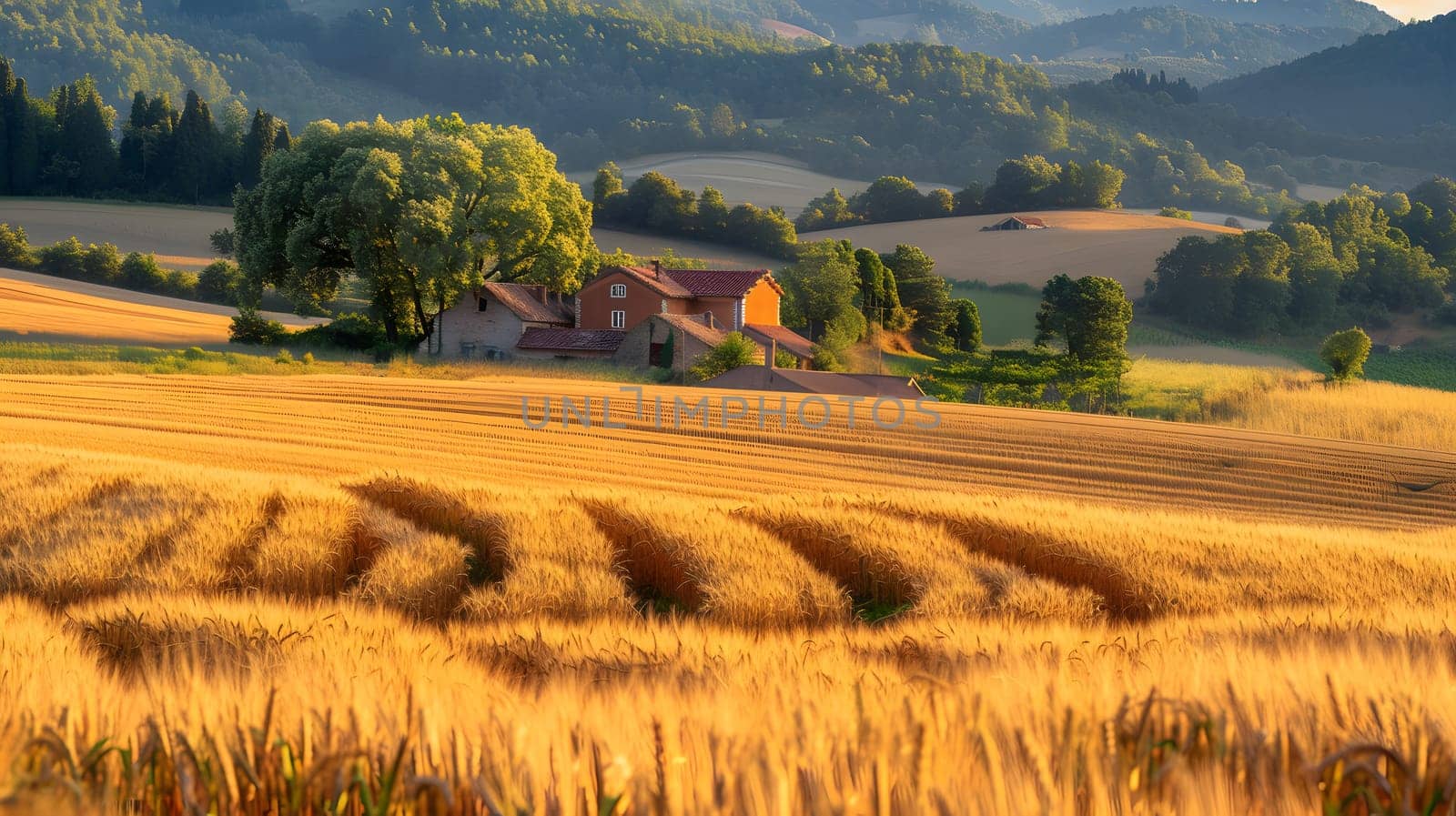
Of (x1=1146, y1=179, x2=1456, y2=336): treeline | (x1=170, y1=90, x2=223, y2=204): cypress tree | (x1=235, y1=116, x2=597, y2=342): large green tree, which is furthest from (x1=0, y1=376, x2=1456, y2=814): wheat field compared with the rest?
(x1=170, y1=90, x2=223, y2=204): cypress tree

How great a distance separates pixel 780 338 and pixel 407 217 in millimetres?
18283

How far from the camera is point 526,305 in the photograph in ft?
164

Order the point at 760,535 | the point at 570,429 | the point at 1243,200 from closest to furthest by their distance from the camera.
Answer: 1. the point at 760,535
2. the point at 570,429
3. the point at 1243,200

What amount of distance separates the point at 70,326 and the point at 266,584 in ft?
119

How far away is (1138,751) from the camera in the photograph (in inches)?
83.1

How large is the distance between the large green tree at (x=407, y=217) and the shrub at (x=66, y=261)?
24.5 m

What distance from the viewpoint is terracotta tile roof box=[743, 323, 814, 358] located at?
48500 mm

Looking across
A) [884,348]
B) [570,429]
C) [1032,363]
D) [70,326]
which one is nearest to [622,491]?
[570,429]

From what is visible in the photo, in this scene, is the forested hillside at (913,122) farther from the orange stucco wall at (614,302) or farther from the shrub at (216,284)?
the orange stucco wall at (614,302)

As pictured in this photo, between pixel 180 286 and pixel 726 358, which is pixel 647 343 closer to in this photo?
pixel 726 358

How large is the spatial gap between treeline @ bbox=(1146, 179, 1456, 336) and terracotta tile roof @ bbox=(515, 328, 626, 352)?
4590cm

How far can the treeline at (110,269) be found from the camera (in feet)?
209

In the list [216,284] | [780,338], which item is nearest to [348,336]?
[780,338]

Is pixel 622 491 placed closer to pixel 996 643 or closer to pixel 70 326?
pixel 996 643
